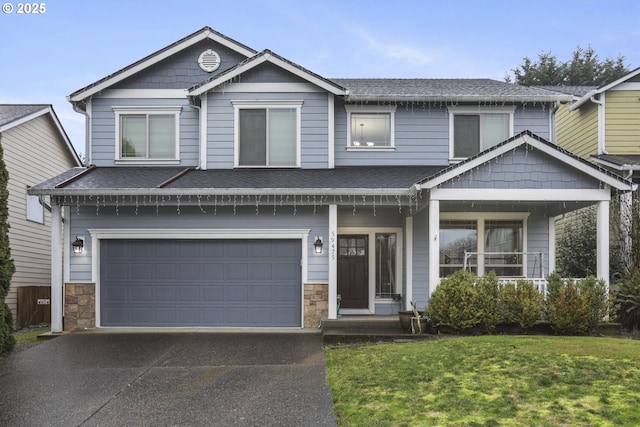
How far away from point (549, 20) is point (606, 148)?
70.8 feet

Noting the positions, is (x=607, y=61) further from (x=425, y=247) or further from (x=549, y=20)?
(x=425, y=247)

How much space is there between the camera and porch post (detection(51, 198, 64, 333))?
11.3m

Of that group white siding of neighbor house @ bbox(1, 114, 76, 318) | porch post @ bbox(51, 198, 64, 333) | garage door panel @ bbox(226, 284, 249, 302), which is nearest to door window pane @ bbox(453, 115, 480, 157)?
garage door panel @ bbox(226, 284, 249, 302)

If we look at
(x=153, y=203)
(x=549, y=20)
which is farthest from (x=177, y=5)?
(x=549, y=20)

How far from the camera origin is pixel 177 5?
1728cm

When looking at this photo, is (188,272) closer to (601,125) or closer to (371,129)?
(371,129)

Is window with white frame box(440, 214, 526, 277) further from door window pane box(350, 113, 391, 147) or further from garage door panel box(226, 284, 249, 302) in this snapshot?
garage door panel box(226, 284, 249, 302)

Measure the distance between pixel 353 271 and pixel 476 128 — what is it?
4.48 m

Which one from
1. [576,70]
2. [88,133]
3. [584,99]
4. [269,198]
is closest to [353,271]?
[269,198]

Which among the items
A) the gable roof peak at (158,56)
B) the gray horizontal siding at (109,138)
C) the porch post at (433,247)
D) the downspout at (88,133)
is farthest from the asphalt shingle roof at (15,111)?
the porch post at (433,247)

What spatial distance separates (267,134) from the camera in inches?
492

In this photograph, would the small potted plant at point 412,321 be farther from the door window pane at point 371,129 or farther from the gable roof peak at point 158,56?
the gable roof peak at point 158,56

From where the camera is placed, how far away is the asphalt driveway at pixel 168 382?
5.80m

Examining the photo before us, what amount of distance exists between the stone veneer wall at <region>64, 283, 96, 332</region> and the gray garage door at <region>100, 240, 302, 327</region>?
22 cm
